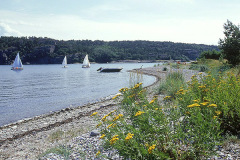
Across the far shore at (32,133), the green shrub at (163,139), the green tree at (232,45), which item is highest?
the green tree at (232,45)

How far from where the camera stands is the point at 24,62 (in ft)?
390

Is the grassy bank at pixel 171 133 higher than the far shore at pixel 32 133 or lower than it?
higher

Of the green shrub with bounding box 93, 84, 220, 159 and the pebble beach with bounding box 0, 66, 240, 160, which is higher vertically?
the green shrub with bounding box 93, 84, 220, 159

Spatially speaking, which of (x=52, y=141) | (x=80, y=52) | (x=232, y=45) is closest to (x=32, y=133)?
(x=52, y=141)

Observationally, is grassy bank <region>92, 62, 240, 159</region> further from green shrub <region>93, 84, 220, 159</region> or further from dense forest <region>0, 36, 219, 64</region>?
dense forest <region>0, 36, 219, 64</region>

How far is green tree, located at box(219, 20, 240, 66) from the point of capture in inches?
876

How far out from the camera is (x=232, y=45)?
22.5m

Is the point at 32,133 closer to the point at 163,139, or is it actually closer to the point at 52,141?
the point at 52,141

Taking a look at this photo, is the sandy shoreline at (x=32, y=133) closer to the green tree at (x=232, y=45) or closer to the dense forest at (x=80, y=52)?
the green tree at (x=232, y=45)

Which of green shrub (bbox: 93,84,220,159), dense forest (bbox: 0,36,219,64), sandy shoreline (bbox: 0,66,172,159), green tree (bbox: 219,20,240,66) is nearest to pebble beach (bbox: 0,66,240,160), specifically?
sandy shoreline (bbox: 0,66,172,159)

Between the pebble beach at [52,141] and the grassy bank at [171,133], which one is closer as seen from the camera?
the grassy bank at [171,133]

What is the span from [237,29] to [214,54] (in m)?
14.8

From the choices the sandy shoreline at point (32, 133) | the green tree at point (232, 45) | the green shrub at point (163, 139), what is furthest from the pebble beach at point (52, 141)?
the green tree at point (232, 45)

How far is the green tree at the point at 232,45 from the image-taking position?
22.2 metres
